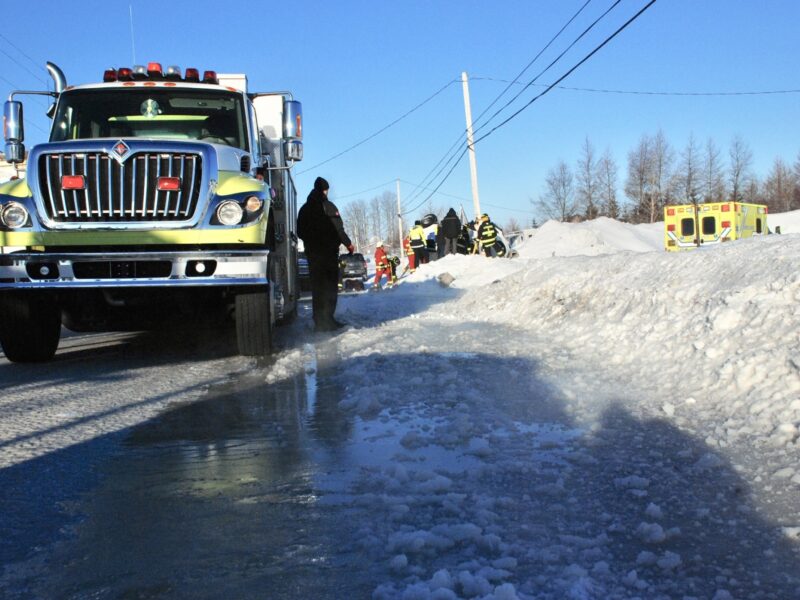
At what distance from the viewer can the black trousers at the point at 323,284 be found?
9750mm

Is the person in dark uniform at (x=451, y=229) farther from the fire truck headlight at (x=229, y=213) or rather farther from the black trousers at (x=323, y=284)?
the fire truck headlight at (x=229, y=213)

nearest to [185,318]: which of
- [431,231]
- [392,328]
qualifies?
[392,328]

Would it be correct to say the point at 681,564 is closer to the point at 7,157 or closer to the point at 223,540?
the point at 223,540

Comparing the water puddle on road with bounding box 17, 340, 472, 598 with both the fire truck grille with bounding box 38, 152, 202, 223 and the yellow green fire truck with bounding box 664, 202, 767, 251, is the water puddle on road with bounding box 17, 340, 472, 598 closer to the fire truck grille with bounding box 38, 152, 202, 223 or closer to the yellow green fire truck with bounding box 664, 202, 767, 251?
the fire truck grille with bounding box 38, 152, 202, 223

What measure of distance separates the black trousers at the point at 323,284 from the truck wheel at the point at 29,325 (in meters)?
3.37

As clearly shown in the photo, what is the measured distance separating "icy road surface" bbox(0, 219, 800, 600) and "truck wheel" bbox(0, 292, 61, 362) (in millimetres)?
296

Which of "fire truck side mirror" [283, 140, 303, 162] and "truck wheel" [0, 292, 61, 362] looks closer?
"truck wheel" [0, 292, 61, 362]

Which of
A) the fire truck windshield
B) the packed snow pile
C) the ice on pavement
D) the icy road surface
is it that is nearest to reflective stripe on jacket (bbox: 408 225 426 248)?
the packed snow pile

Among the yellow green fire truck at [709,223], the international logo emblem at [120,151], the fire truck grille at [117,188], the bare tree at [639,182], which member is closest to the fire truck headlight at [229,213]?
the fire truck grille at [117,188]

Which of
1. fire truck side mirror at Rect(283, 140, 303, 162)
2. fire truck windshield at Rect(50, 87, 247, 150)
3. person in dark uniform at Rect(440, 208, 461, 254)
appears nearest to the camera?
fire truck windshield at Rect(50, 87, 247, 150)

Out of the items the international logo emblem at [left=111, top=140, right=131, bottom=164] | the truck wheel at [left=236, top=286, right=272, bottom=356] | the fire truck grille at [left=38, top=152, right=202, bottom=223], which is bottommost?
the truck wheel at [left=236, top=286, right=272, bottom=356]

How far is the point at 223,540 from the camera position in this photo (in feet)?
8.45

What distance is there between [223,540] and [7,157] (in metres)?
6.82

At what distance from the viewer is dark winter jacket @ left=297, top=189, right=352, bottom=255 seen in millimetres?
9766
